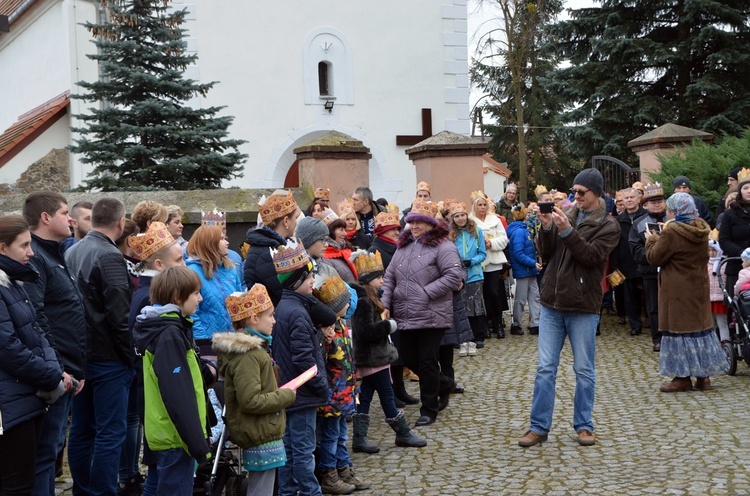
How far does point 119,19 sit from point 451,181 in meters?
5.80

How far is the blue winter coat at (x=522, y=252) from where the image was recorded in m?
13.5

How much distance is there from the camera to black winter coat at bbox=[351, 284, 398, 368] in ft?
24.6

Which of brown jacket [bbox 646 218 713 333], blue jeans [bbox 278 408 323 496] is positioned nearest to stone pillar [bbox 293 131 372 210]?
brown jacket [bbox 646 218 713 333]

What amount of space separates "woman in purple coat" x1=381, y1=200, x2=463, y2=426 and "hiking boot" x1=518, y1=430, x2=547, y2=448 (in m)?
1.14

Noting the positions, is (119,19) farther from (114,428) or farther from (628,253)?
(114,428)

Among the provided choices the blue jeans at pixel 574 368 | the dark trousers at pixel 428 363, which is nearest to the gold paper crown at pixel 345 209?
the dark trousers at pixel 428 363

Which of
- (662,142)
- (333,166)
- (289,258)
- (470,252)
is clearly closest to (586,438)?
(289,258)


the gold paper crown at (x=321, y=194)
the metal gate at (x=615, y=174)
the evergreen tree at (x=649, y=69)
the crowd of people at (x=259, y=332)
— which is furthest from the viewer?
the evergreen tree at (x=649, y=69)

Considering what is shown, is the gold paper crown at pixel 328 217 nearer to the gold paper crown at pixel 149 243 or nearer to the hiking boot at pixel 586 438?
the gold paper crown at pixel 149 243

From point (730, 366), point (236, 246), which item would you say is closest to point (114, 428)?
point (236, 246)

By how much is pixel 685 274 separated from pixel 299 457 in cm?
497

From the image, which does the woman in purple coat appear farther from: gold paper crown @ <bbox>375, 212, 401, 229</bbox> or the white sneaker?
the white sneaker

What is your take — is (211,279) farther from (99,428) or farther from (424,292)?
(424,292)

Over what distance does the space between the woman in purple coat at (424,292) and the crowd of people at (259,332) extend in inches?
0.6
